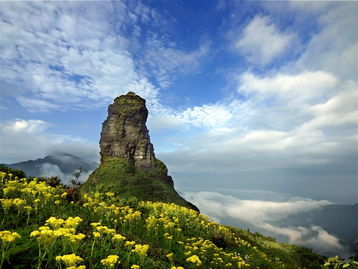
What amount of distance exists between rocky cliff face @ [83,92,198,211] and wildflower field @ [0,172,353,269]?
9601 cm

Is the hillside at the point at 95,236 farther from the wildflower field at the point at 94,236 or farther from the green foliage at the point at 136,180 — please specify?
the green foliage at the point at 136,180

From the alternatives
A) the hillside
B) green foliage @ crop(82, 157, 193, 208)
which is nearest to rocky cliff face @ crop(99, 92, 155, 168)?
green foliage @ crop(82, 157, 193, 208)

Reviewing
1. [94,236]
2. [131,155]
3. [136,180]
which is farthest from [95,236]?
[131,155]

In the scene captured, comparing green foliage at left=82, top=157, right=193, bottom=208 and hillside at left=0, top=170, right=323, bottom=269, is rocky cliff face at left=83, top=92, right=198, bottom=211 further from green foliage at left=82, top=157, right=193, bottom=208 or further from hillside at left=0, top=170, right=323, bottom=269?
hillside at left=0, top=170, right=323, bottom=269

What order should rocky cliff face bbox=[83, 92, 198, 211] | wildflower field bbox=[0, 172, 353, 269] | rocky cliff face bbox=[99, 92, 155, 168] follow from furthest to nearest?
rocky cliff face bbox=[99, 92, 155, 168] < rocky cliff face bbox=[83, 92, 198, 211] < wildflower field bbox=[0, 172, 353, 269]

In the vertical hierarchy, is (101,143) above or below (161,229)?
above

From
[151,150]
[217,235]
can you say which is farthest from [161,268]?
[151,150]

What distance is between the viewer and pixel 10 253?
5.59 m

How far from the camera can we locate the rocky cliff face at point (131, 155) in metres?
112

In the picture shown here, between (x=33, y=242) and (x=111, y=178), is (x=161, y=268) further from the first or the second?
(x=111, y=178)

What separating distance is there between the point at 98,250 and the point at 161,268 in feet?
5.90

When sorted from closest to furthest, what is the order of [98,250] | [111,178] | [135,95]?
[98,250]
[111,178]
[135,95]

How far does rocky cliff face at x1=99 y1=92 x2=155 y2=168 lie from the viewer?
125875 mm

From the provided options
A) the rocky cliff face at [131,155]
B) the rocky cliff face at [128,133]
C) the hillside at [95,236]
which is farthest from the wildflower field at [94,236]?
the rocky cliff face at [128,133]
